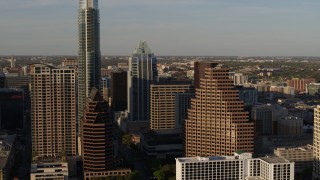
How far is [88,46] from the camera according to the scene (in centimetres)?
8681

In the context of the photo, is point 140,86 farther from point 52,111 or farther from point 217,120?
point 217,120

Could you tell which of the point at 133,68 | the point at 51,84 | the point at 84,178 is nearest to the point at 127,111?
the point at 133,68

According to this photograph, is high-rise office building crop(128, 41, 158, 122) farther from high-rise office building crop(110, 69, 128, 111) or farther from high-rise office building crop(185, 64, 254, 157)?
high-rise office building crop(185, 64, 254, 157)

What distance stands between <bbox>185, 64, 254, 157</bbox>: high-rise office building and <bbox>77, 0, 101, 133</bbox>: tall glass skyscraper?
33613mm

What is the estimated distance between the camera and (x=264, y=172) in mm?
46906

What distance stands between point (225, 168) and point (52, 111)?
912 inches

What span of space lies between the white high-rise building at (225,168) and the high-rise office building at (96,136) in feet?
29.3

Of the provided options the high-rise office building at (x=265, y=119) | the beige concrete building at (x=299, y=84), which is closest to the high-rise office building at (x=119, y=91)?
the high-rise office building at (x=265, y=119)

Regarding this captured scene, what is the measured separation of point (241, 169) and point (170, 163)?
13993mm

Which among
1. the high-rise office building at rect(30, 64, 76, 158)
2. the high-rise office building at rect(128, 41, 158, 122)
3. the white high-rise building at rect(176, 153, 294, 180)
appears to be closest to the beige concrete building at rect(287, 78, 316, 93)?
the high-rise office building at rect(128, 41, 158, 122)

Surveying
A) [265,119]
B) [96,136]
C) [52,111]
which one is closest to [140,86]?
[265,119]

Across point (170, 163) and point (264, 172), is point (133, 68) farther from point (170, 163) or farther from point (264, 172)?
point (264, 172)

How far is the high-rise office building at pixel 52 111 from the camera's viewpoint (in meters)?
62.8

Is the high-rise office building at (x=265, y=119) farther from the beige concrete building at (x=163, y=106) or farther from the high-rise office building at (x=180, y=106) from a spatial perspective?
the beige concrete building at (x=163, y=106)
